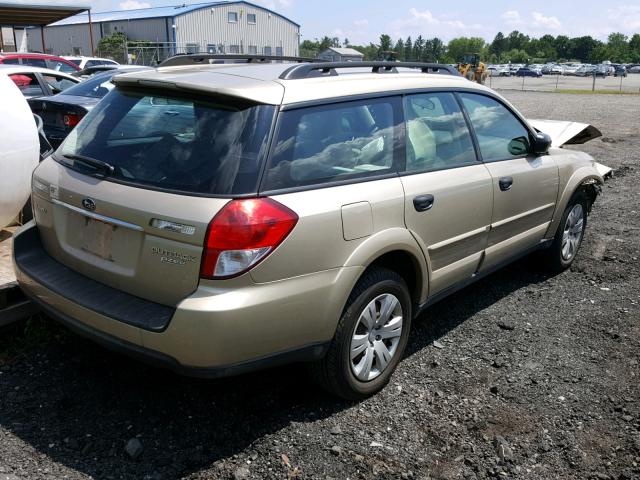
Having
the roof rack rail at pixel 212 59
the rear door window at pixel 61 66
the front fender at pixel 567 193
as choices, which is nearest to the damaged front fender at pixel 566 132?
the front fender at pixel 567 193

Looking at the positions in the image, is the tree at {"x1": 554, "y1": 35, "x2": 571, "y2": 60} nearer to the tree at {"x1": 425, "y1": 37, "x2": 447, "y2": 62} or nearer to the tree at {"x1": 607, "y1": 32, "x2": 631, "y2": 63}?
the tree at {"x1": 607, "y1": 32, "x2": 631, "y2": 63}

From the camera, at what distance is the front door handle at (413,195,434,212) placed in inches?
137

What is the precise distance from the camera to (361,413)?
336cm

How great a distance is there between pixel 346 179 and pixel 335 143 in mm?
208

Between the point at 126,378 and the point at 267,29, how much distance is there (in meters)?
65.2

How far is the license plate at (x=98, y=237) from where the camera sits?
297 centimetres

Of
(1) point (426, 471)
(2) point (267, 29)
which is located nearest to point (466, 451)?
(1) point (426, 471)

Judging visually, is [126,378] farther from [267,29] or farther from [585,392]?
[267,29]

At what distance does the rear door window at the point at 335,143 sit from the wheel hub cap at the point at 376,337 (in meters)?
0.74

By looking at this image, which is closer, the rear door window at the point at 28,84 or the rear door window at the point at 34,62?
the rear door window at the point at 28,84

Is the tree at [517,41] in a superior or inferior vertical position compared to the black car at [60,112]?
superior

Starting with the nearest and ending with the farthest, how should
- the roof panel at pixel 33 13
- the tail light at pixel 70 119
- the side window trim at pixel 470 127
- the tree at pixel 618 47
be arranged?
the side window trim at pixel 470 127
the tail light at pixel 70 119
the roof panel at pixel 33 13
the tree at pixel 618 47

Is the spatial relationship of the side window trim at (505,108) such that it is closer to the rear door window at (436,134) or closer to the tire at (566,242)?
the rear door window at (436,134)

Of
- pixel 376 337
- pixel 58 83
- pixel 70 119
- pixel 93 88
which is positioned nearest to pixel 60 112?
pixel 70 119
